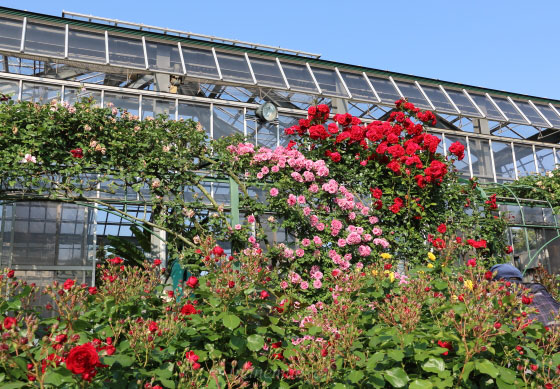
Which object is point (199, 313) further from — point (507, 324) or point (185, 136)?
point (185, 136)

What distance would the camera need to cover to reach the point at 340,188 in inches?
283

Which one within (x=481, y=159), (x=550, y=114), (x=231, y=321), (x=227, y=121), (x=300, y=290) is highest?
(x=550, y=114)

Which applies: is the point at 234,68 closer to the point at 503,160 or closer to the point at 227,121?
the point at 227,121

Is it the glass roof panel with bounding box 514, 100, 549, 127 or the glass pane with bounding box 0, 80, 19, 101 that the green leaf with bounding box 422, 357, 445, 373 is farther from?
the glass roof panel with bounding box 514, 100, 549, 127

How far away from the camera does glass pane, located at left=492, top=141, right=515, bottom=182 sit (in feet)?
41.5

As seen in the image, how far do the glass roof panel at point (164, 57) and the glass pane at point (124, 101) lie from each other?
915mm

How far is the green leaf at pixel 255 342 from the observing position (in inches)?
125

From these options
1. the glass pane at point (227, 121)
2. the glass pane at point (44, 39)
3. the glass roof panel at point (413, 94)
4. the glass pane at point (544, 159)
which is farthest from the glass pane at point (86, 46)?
A: the glass pane at point (544, 159)

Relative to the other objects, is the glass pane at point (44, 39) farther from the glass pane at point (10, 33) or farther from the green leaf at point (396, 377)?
the green leaf at point (396, 377)

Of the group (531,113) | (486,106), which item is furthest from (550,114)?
(486,106)

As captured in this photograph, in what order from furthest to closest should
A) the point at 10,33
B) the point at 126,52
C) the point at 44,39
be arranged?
the point at 126,52, the point at 44,39, the point at 10,33

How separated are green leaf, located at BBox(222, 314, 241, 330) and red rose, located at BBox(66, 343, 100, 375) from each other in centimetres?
102

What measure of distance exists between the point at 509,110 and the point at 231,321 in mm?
12552

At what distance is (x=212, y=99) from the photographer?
10641 millimetres
